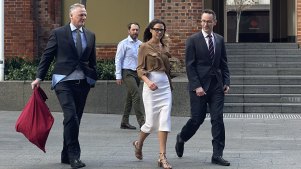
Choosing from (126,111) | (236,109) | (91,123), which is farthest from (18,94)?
(236,109)

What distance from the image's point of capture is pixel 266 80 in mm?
17562

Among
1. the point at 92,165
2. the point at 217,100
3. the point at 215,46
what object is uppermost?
the point at 215,46

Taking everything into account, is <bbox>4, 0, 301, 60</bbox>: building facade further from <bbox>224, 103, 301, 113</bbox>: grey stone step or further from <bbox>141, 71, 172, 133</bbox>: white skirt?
<bbox>141, 71, 172, 133</bbox>: white skirt

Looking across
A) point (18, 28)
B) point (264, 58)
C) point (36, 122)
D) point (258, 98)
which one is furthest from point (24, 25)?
point (36, 122)

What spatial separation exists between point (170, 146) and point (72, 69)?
103 inches

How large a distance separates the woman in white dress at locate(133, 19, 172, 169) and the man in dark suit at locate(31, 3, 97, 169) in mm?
697

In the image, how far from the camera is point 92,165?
997cm

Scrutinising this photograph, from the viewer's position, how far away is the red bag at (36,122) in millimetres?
9617

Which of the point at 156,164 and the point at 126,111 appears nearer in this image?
the point at 156,164

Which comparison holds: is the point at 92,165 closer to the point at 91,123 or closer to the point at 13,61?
the point at 91,123

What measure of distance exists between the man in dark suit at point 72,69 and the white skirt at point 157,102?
77cm

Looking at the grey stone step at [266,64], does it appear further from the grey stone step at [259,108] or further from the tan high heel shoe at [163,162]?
the tan high heel shoe at [163,162]

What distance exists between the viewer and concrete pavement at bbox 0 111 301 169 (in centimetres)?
1000

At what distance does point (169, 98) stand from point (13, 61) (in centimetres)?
958
